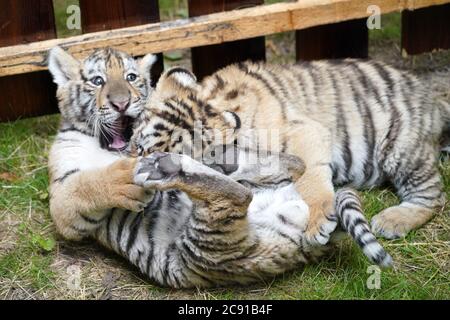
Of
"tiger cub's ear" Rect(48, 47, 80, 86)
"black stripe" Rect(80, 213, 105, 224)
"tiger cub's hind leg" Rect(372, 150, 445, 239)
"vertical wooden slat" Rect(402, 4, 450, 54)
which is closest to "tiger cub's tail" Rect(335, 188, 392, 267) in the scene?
"tiger cub's hind leg" Rect(372, 150, 445, 239)

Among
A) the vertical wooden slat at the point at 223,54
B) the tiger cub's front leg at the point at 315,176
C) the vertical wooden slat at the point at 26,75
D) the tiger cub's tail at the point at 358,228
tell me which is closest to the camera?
the tiger cub's tail at the point at 358,228

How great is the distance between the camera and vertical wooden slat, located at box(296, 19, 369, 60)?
16.1ft

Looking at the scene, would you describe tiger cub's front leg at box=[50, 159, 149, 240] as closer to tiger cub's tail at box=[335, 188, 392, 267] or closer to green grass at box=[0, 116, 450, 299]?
green grass at box=[0, 116, 450, 299]

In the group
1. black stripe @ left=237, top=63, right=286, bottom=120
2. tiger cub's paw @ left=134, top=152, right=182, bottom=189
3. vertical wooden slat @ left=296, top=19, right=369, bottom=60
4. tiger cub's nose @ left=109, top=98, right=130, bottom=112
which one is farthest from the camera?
vertical wooden slat @ left=296, top=19, right=369, bottom=60

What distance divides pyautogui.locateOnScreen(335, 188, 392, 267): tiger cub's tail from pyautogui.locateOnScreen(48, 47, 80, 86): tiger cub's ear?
1622 mm

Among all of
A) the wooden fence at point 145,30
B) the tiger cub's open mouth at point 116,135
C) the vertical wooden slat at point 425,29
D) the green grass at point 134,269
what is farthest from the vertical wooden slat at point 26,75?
the vertical wooden slat at point 425,29

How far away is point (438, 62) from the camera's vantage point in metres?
5.47

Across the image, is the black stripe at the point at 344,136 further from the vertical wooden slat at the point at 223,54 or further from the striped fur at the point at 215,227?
the vertical wooden slat at the point at 223,54

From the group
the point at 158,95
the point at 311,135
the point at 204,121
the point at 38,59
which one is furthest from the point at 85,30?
the point at 311,135

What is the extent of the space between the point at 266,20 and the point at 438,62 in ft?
5.20

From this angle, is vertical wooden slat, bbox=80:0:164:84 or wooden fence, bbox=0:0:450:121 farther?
vertical wooden slat, bbox=80:0:164:84

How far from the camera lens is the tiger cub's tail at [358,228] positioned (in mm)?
3143

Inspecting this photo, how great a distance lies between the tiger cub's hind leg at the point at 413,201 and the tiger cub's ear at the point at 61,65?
1.74 metres

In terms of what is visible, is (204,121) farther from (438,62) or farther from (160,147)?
(438,62)
